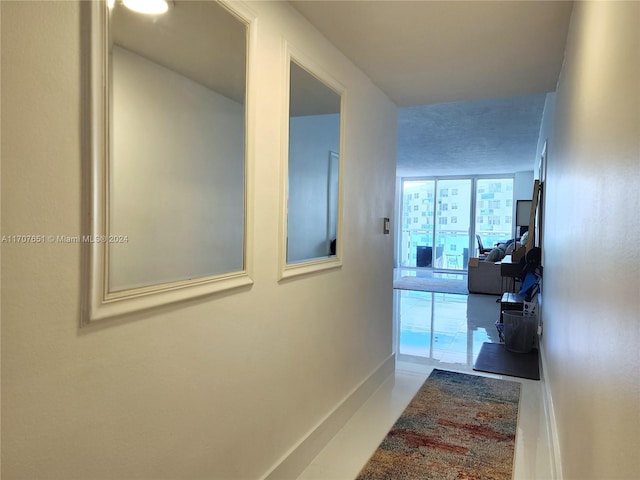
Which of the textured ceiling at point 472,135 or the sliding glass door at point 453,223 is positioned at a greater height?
the textured ceiling at point 472,135

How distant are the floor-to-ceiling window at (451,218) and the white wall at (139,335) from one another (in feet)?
31.6

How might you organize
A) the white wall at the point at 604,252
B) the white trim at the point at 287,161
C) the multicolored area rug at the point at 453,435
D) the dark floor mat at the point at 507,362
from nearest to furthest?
the white wall at the point at 604,252
the white trim at the point at 287,161
the multicolored area rug at the point at 453,435
the dark floor mat at the point at 507,362

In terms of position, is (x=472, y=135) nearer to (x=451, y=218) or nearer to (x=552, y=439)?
(x=552, y=439)

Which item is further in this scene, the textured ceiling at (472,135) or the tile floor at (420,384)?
the textured ceiling at (472,135)

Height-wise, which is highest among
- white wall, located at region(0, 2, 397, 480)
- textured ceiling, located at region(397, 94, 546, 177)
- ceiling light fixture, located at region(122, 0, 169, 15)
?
textured ceiling, located at region(397, 94, 546, 177)

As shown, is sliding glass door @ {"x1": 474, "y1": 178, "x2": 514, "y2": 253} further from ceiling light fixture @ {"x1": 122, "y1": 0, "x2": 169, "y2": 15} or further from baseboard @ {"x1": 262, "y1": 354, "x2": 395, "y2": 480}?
ceiling light fixture @ {"x1": 122, "y1": 0, "x2": 169, "y2": 15}

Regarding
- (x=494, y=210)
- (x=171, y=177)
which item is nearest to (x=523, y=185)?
(x=494, y=210)

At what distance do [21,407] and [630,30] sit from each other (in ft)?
4.82

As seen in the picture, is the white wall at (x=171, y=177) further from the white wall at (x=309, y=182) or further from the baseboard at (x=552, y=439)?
the baseboard at (x=552, y=439)

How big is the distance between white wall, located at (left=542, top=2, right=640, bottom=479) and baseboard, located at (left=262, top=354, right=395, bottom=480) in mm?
1173

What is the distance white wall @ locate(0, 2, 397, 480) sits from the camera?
897 millimetres

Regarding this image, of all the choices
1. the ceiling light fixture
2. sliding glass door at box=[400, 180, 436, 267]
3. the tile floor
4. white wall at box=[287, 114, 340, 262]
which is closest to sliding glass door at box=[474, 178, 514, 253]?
sliding glass door at box=[400, 180, 436, 267]

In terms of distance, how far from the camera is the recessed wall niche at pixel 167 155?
1.06m

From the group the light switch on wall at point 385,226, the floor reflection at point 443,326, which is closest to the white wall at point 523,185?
the floor reflection at point 443,326
